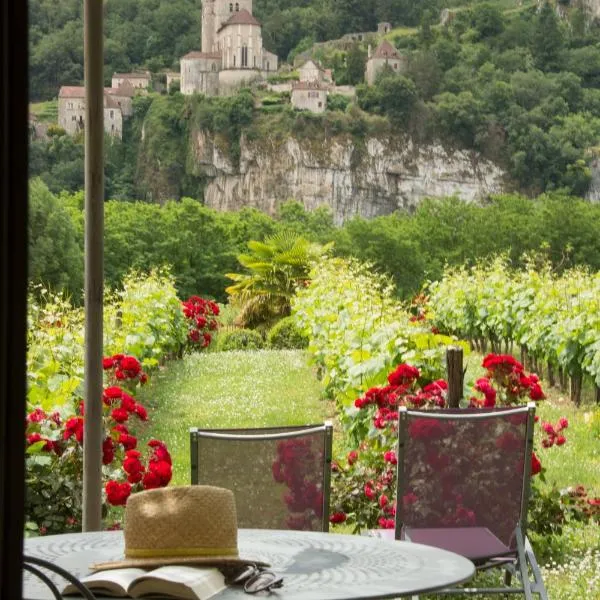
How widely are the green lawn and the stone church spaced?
4010 centimetres

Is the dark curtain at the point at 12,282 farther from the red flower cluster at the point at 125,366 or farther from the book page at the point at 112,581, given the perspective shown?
the red flower cluster at the point at 125,366

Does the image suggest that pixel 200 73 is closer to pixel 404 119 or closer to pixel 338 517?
pixel 404 119

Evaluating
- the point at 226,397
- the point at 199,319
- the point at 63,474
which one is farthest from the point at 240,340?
the point at 63,474

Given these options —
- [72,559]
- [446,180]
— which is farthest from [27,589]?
[446,180]

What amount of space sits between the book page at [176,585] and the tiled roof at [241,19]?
175 feet

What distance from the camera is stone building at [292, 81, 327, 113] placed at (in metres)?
46.7

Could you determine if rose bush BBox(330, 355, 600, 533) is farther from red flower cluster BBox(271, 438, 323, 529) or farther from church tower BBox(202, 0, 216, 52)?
church tower BBox(202, 0, 216, 52)

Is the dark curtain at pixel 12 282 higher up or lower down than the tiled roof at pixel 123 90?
lower down

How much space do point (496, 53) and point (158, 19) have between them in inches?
531

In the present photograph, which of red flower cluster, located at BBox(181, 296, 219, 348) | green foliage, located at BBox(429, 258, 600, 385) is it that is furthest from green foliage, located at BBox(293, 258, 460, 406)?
red flower cluster, located at BBox(181, 296, 219, 348)

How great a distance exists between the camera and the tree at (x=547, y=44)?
156 feet

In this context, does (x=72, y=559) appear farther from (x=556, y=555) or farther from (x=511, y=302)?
(x=511, y=302)

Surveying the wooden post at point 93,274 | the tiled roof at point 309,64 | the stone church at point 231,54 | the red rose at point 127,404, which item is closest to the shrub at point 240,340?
the red rose at point 127,404

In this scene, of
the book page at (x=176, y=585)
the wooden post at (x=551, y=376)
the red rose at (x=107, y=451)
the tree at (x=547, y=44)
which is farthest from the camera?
the tree at (x=547, y=44)
